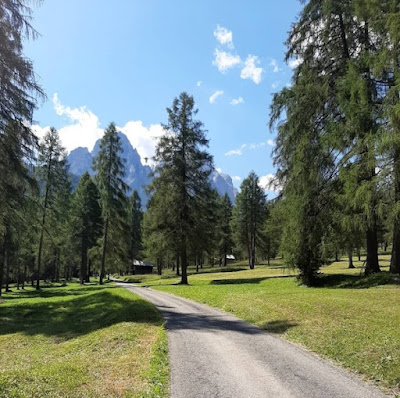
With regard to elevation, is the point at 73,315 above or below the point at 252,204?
below

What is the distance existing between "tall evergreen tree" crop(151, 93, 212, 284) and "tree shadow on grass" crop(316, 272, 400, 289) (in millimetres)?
12159

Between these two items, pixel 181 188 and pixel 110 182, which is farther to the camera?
pixel 110 182

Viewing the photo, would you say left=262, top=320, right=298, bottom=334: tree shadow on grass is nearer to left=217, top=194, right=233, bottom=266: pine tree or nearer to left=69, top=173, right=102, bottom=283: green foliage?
left=69, top=173, right=102, bottom=283: green foliage

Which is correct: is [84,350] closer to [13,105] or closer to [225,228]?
[13,105]

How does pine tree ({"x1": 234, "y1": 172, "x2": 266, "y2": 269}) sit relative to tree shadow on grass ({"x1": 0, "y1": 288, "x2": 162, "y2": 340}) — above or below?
above

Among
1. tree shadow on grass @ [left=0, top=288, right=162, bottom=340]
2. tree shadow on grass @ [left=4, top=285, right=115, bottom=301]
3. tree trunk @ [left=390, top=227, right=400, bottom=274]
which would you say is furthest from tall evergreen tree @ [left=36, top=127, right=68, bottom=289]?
tree trunk @ [left=390, top=227, right=400, bottom=274]

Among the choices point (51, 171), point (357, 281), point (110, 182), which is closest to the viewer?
point (357, 281)

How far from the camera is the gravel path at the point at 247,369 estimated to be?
6254 mm

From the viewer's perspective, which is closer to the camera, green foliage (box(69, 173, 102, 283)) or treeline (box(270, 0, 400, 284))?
treeline (box(270, 0, 400, 284))

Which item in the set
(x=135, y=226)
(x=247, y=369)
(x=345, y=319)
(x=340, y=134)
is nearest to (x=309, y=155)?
(x=340, y=134)

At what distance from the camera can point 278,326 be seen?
11492 mm

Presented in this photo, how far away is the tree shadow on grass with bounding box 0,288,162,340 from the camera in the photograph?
13727 mm

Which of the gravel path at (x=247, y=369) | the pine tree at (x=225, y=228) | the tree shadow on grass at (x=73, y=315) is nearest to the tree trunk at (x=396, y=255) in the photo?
the gravel path at (x=247, y=369)

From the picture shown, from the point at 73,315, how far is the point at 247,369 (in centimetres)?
1215
